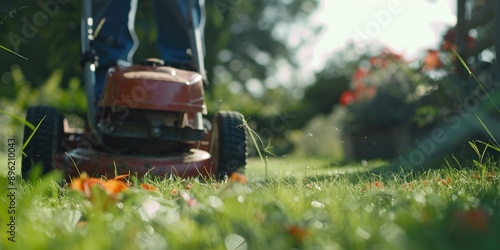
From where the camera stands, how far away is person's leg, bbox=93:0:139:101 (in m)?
3.72

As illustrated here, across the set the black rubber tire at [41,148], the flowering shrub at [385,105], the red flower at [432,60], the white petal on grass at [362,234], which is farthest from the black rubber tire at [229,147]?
the flowering shrub at [385,105]

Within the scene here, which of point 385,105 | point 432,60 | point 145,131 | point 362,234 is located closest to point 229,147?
point 145,131

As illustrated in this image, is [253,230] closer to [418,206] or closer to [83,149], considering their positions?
[418,206]

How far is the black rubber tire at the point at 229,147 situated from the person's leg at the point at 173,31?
0.60 meters

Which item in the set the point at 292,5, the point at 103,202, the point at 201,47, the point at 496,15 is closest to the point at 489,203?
the point at 103,202

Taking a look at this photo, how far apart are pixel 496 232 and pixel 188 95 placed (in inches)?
92.6

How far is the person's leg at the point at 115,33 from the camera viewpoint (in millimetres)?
3721

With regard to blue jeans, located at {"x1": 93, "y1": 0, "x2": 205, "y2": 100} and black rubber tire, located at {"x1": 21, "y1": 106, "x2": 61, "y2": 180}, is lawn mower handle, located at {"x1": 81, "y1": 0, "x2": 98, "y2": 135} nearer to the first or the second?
blue jeans, located at {"x1": 93, "y1": 0, "x2": 205, "y2": 100}

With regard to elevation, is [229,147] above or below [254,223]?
below

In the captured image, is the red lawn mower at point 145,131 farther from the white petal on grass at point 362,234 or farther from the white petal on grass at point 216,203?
the white petal on grass at point 362,234

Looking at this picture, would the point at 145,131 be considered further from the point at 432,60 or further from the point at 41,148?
the point at 432,60

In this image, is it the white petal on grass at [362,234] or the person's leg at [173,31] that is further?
the person's leg at [173,31]

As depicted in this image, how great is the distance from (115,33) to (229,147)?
1.00 m

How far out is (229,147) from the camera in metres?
3.36
